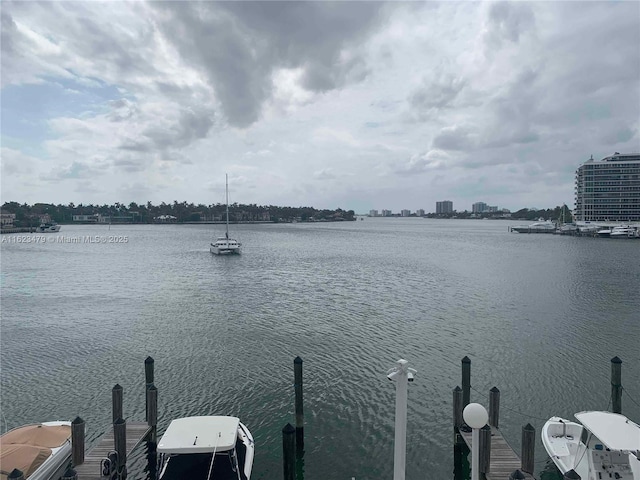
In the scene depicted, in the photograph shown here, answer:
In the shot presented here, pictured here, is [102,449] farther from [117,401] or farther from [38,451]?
[38,451]

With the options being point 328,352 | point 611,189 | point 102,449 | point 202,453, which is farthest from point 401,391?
point 611,189

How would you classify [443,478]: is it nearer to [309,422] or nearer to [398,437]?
[309,422]

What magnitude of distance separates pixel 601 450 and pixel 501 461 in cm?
292

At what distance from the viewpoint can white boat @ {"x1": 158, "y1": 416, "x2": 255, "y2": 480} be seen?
1198 centimetres

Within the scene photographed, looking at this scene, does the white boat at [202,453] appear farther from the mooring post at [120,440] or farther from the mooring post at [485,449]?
the mooring post at [485,449]

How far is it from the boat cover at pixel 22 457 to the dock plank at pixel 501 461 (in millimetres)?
13374

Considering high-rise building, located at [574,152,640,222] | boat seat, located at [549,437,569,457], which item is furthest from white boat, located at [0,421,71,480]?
high-rise building, located at [574,152,640,222]

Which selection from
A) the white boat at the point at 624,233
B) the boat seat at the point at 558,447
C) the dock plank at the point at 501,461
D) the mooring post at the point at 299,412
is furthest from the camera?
the white boat at the point at 624,233

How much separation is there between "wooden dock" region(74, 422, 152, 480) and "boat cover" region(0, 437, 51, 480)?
3.70 ft

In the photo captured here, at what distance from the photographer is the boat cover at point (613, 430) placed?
12.0 m

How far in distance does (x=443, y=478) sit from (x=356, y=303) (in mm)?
26131

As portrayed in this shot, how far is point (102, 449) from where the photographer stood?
1397 cm

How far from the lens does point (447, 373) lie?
22812 mm
